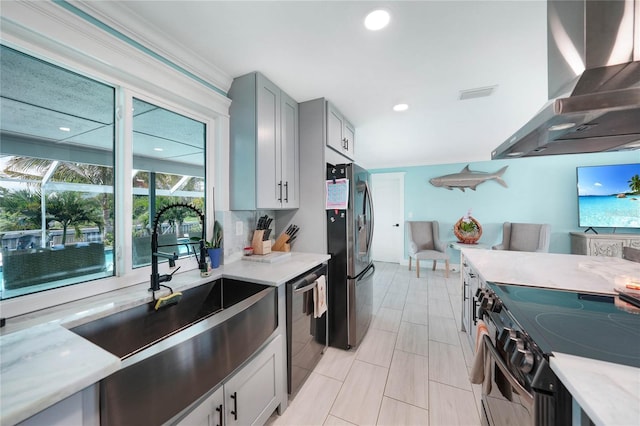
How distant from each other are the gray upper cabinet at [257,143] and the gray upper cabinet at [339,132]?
0.48 metres

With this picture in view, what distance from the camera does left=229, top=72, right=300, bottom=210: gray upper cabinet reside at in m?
1.82

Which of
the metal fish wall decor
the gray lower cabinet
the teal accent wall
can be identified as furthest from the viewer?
the metal fish wall decor

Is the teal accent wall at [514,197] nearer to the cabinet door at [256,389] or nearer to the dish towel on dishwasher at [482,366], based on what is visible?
the dish towel on dishwasher at [482,366]

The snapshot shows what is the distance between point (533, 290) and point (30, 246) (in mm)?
2571

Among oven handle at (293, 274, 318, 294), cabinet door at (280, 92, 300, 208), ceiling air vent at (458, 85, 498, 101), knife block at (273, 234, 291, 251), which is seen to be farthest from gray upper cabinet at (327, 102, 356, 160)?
oven handle at (293, 274, 318, 294)

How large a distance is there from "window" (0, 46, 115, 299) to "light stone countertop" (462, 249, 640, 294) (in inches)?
93.9

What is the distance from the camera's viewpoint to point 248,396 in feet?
3.82

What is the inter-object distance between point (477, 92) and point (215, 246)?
8.82 ft

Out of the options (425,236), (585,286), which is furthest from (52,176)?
(425,236)

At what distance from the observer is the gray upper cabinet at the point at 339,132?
2.29m

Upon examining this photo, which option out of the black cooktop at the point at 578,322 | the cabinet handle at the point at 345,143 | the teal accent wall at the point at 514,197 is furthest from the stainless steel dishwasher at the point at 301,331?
the teal accent wall at the point at 514,197

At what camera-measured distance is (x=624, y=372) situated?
61cm

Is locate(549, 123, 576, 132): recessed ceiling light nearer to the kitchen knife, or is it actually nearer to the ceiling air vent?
the ceiling air vent

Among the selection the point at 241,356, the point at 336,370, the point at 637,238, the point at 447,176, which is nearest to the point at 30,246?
the point at 241,356
